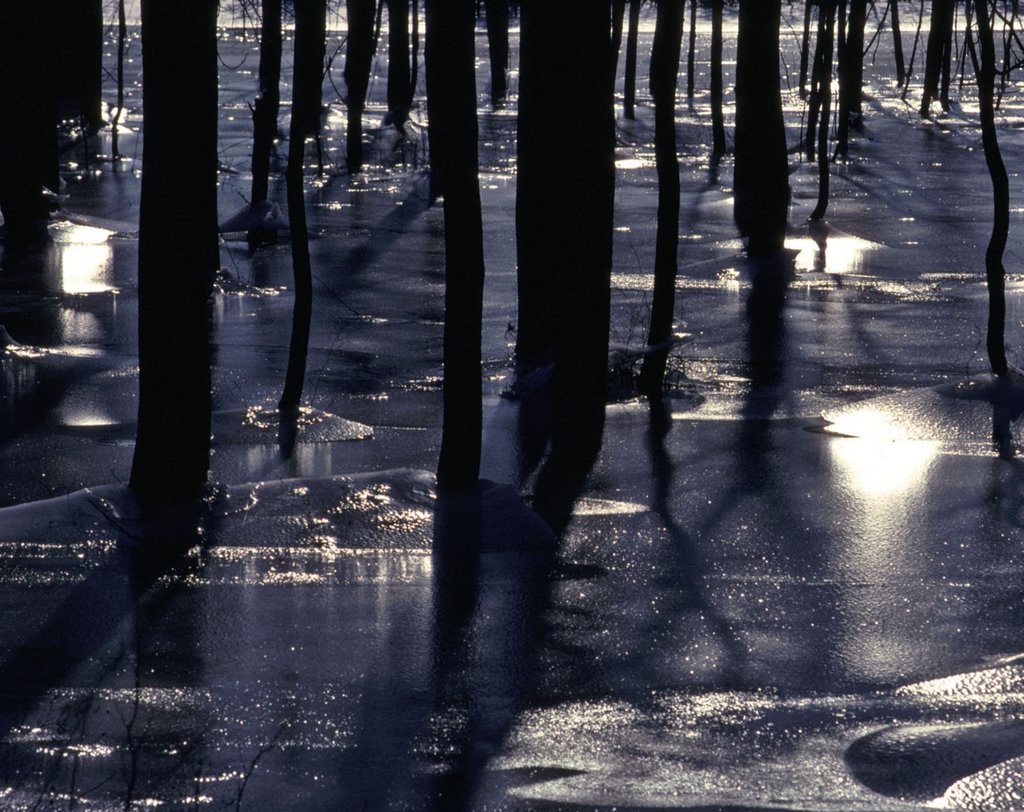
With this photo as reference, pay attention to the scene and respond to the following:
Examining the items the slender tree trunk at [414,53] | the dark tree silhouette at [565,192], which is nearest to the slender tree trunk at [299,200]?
the dark tree silhouette at [565,192]

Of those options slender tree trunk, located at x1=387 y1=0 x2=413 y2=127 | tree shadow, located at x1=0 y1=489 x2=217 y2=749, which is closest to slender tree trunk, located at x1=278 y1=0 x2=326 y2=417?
tree shadow, located at x1=0 y1=489 x2=217 y2=749

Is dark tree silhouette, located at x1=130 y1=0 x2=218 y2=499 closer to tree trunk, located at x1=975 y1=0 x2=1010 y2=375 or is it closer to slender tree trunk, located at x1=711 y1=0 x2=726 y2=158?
tree trunk, located at x1=975 y1=0 x2=1010 y2=375

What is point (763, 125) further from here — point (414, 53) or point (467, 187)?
point (414, 53)

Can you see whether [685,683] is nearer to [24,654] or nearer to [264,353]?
[24,654]

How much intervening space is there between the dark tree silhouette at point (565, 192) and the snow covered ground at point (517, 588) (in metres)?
0.44

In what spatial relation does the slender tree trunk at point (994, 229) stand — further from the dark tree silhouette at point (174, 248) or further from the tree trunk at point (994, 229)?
the dark tree silhouette at point (174, 248)

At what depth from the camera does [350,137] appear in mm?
22625

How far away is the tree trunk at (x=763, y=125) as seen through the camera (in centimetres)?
1511

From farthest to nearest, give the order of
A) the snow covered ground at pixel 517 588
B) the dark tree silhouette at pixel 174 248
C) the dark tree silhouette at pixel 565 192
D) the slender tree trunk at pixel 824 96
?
the slender tree trunk at pixel 824 96, the dark tree silhouette at pixel 565 192, the dark tree silhouette at pixel 174 248, the snow covered ground at pixel 517 588

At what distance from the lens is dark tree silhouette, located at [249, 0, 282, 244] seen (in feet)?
48.3

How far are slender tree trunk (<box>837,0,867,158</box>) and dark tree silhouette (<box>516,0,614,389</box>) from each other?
492 cm

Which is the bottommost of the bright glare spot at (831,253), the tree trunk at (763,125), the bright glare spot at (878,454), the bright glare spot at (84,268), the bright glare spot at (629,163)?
the bright glare spot at (878,454)

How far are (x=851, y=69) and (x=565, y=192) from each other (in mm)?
8860

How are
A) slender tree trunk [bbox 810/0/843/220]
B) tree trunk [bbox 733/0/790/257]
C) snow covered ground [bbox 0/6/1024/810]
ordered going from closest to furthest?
snow covered ground [bbox 0/6/1024/810] < tree trunk [bbox 733/0/790/257] < slender tree trunk [bbox 810/0/843/220]
